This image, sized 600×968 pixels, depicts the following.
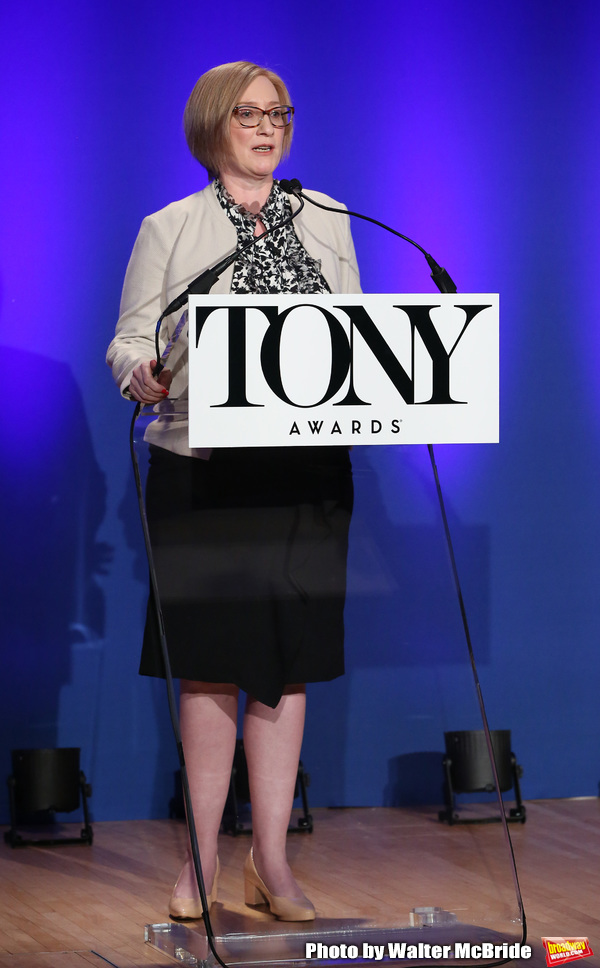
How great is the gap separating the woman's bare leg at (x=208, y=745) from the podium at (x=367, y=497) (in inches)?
2.5

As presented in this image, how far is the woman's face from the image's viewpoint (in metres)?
2.14

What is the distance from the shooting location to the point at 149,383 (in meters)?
1.86

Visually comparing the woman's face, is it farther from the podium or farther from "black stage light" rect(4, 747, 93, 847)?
"black stage light" rect(4, 747, 93, 847)

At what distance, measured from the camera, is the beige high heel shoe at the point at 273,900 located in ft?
5.97

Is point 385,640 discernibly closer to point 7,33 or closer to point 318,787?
point 318,787

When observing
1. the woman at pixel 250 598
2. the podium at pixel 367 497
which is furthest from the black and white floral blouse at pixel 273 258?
the podium at pixel 367 497

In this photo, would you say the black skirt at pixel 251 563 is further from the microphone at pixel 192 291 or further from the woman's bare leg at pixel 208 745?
the microphone at pixel 192 291

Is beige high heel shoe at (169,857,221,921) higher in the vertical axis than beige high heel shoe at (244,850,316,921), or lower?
lower

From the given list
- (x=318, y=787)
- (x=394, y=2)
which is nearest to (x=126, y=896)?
(x=318, y=787)

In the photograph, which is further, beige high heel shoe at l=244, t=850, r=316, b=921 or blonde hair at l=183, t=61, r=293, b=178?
blonde hair at l=183, t=61, r=293, b=178

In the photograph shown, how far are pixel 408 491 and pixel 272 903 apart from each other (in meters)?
0.65

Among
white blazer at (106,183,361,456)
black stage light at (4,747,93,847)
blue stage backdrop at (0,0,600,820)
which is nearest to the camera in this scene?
white blazer at (106,183,361,456)
